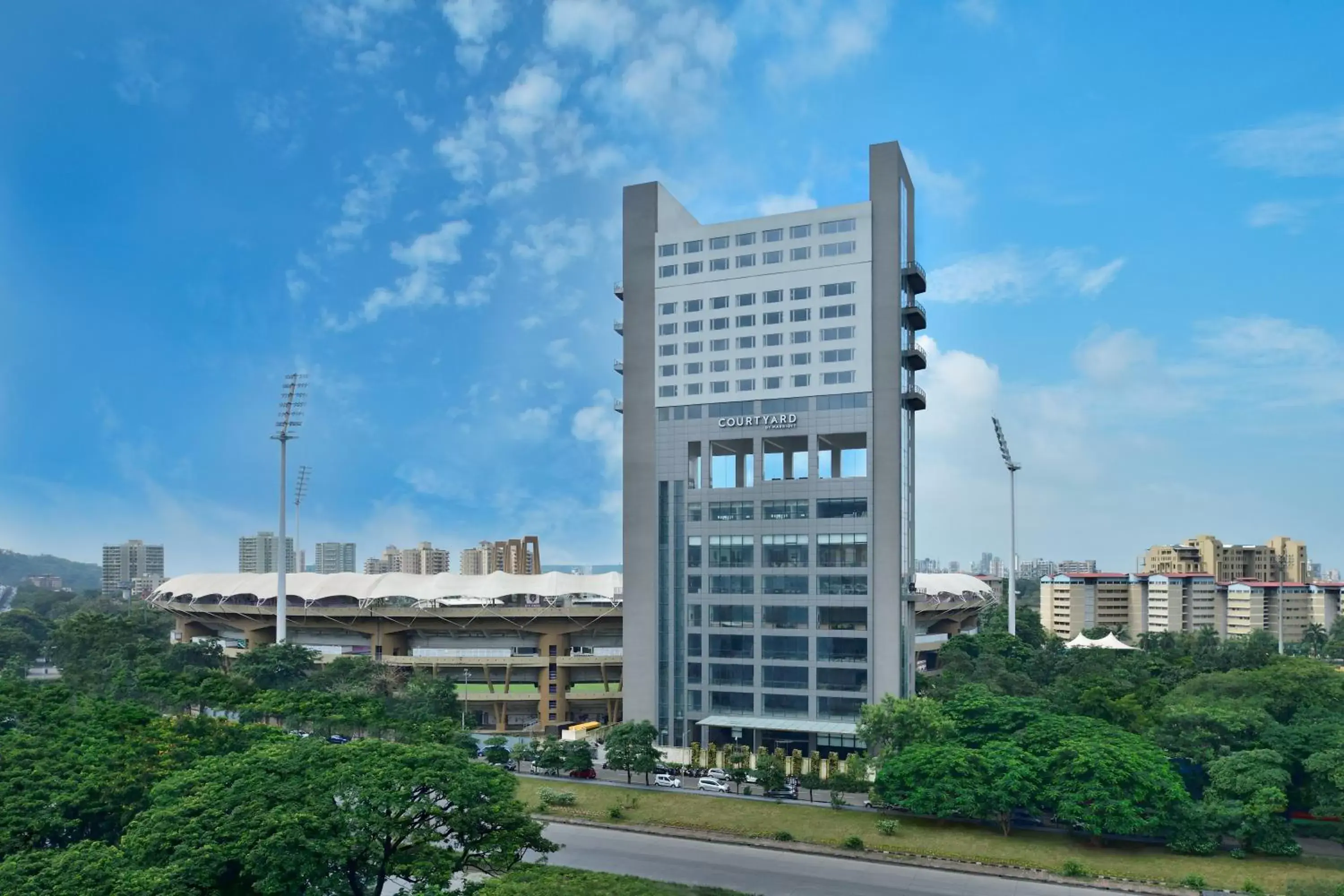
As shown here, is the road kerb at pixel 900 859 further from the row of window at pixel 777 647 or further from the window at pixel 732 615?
the window at pixel 732 615

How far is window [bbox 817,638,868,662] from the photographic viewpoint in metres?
50.9

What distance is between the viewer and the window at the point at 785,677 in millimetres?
51938

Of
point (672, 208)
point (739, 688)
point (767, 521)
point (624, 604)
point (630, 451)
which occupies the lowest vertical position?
point (739, 688)

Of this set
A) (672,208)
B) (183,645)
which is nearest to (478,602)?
(183,645)

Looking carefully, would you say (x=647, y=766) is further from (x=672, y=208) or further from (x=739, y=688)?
(x=672, y=208)

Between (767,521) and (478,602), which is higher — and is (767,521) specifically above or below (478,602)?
above

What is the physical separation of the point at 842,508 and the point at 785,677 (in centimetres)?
1014

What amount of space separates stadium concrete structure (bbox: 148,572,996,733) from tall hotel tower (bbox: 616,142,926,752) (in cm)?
1084

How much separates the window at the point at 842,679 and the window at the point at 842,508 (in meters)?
8.41

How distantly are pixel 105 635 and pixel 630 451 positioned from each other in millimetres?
52699

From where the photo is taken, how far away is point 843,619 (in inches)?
2037

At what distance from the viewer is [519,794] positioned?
43469mm

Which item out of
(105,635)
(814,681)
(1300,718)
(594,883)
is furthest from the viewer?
(105,635)

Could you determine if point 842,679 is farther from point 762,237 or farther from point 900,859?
point 762,237
